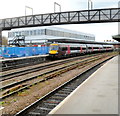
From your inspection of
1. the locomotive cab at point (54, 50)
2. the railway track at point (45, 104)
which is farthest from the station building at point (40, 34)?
the railway track at point (45, 104)

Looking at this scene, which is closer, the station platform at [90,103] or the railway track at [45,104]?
the station platform at [90,103]

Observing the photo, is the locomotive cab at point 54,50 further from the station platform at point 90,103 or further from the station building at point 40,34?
the station building at point 40,34

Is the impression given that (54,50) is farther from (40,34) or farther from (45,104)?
(40,34)

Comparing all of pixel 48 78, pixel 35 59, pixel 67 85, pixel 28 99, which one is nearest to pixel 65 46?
pixel 35 59

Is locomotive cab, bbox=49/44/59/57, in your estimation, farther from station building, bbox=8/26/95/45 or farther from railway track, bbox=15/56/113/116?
station building, bbox=8/26/95/45

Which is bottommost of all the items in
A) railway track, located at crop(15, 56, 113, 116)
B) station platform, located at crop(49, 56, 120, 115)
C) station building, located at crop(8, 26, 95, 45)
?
railway track, located at crop(15, 56, 113, 116)

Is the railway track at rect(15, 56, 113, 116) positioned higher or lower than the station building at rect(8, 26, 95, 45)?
lower

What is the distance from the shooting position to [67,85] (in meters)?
12.0

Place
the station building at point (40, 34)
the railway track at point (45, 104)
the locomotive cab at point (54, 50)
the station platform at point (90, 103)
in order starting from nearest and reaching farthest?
the station platform at point (90, 103) → the railway track at point (45, 104) → the locomotive cab at point (54, 50) → the station building at point (40, 34)

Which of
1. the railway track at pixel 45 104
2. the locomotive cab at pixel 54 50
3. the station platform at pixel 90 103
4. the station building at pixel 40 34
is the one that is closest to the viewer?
the station platform at pixel 90 103

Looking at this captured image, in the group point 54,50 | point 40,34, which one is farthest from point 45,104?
point 40,34

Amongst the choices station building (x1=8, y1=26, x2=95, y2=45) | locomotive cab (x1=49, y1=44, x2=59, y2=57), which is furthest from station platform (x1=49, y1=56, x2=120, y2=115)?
station building (x1=8, y1=26, x2=95, y2=45)

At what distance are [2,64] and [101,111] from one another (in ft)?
60.4

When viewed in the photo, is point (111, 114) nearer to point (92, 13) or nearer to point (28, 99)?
point (28, 99)
